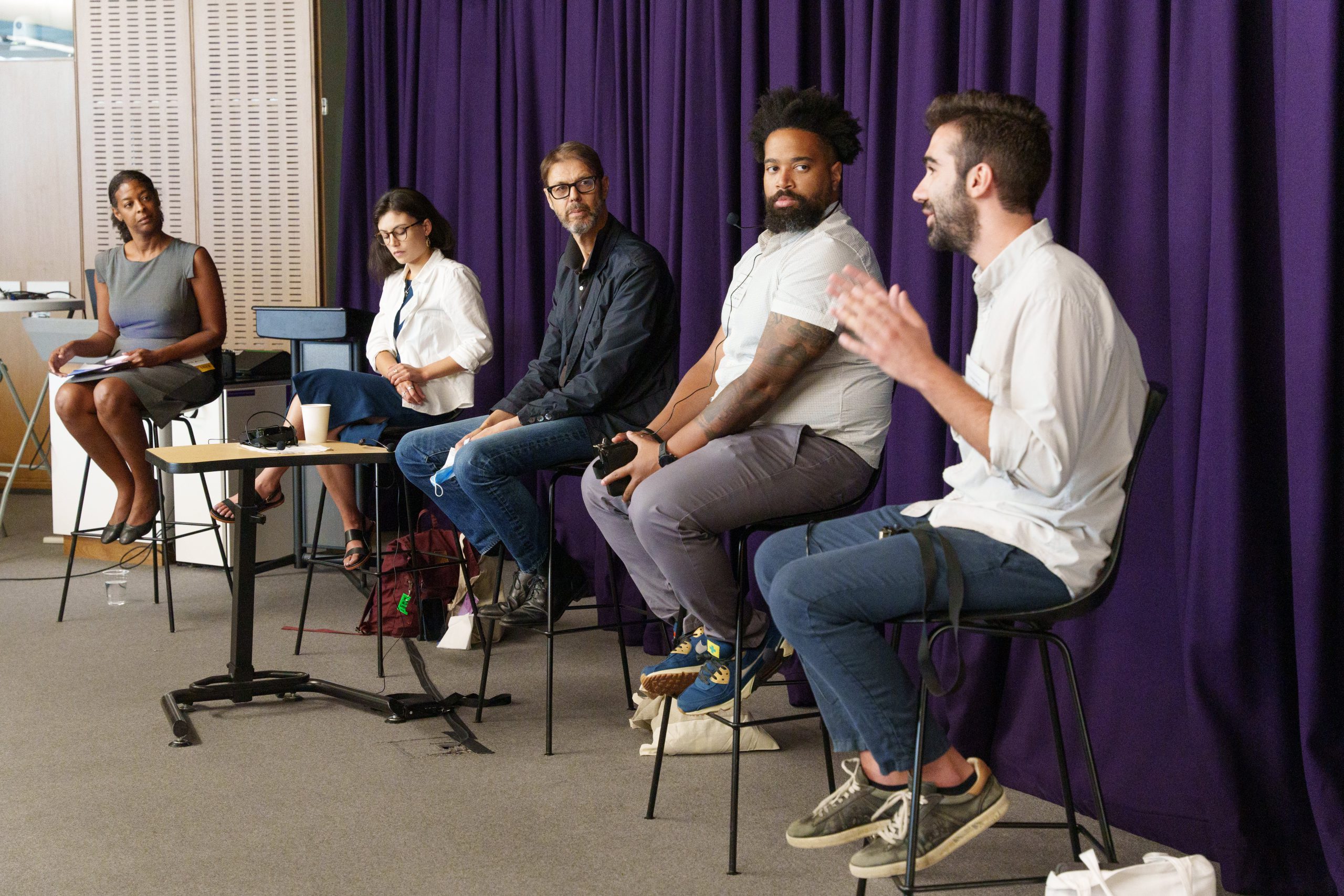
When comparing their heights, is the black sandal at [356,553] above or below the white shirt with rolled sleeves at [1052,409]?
below

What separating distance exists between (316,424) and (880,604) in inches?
70.9

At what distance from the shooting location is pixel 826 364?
2.41 meters

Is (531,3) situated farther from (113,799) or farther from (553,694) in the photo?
(113,799)

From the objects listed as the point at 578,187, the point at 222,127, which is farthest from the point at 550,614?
the point at 222,127

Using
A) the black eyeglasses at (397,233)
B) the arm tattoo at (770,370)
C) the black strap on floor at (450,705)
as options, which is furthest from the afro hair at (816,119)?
the black eyeglasses at (397,233)

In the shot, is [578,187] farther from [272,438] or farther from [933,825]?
[933,825]

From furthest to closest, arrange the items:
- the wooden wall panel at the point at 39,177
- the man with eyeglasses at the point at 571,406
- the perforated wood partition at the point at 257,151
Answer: the wooden wall panel at the point at 39,177
the perforated wood partition at the point at 257,151
the man with eyeglasses at the point at 571,406

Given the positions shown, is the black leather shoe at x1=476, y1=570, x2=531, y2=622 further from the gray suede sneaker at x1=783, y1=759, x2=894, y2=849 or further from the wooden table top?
the gray suede sneaker at x1=783, y1=759, x2=894, y2=849

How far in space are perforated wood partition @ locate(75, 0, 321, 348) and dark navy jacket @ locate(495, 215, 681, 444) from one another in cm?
209

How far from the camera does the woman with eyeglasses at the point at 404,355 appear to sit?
11.9ft

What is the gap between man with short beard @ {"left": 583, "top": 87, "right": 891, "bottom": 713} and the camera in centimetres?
234

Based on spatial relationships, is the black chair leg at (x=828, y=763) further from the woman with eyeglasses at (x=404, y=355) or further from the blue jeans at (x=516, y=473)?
the woman with eyeglasses at (x=404, y=355)

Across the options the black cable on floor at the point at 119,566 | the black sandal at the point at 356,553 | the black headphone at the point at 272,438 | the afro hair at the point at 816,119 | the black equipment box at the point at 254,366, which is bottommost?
the black cable on floor at the point at 119,566

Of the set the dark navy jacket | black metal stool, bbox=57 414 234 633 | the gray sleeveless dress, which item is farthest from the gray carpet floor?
the gray sleeveless dress
